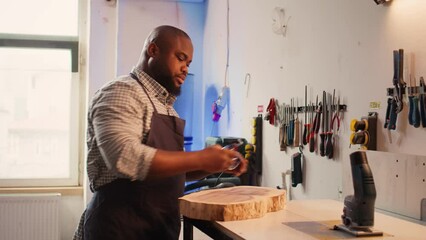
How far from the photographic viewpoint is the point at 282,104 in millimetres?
2207

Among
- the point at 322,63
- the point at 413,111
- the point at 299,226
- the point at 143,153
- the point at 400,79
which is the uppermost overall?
the point at 322,63

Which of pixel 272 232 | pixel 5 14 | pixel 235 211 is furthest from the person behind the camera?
pixel 5 14

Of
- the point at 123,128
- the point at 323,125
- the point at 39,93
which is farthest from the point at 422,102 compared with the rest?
the point at 39,93

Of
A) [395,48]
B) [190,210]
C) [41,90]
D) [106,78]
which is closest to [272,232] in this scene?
[190,210]

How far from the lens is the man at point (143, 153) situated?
1.07m

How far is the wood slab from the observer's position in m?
1.17

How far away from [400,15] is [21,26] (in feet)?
10.9

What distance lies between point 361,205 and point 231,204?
1.07ft

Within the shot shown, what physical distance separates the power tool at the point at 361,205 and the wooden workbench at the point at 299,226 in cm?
3

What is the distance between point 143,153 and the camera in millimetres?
1048

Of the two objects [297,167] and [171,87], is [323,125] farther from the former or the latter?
[171,87]

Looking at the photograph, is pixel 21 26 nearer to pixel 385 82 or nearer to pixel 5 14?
pixel 5 14

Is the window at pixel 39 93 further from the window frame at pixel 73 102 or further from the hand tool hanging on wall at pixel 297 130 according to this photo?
the hand tool hanging on wall at pixel 297 130

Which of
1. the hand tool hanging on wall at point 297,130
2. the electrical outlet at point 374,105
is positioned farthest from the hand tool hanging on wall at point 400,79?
the hand tool hanging on wall at point 297,130
